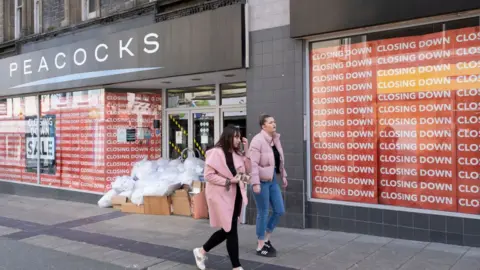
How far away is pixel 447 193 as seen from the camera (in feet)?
19.6

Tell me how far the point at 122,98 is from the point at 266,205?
600 centimetres

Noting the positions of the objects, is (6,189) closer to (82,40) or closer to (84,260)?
(82,40)

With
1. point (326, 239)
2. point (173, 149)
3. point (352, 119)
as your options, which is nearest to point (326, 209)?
point (326, 239)

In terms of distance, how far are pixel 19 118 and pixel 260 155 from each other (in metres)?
9.72

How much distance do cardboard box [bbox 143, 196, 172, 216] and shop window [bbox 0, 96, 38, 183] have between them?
4.79 meters

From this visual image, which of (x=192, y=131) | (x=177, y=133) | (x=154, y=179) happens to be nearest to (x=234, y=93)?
(x=192, y=131)

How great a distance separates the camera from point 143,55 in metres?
9.00

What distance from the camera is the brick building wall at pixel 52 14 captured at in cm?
1177

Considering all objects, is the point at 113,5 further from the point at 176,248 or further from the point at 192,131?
the point at 176,248

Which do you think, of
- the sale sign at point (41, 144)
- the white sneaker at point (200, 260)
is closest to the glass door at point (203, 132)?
the sale sign at point (41, 144)

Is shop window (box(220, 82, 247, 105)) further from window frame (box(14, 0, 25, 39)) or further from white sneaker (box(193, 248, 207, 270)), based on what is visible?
window frame (box(14, 0, 25, 39))

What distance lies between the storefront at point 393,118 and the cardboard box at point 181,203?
2.48 metres

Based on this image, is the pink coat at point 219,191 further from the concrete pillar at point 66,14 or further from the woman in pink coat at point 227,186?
the concrete pillar at point 66,14

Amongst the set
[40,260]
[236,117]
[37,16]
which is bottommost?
[40,260]
